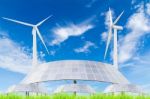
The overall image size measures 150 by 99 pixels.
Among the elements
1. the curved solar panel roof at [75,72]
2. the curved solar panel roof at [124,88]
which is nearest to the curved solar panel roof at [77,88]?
the curved solar panel roof at [124,88]

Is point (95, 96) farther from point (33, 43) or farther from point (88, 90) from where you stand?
point (33, 43)

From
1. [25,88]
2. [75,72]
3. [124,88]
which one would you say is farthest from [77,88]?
[25,88]

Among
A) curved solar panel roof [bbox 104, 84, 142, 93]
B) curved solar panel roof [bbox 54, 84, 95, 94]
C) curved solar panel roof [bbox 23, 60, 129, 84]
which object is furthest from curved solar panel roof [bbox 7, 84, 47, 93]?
curved solar panel roof [bbox 104, 84, 142, 93]

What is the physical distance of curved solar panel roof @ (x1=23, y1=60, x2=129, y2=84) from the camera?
56250mm

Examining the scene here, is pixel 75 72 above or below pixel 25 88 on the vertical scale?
above

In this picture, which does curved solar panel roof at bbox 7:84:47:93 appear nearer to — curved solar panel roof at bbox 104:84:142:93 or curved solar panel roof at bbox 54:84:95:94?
curved solar panel roof at bbox 54:84:95:94

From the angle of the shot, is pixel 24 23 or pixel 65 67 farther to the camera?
pixel 24 23

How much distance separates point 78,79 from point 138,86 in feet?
31.7

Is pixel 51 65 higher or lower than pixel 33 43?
lower

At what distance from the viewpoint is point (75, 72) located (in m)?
56.7

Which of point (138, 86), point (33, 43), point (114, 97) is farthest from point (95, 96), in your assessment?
point (33, 43)

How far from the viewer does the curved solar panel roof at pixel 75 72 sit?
5625cm

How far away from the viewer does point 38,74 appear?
59.3 metres

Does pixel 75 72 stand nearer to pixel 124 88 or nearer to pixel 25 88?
pixel 25 88
